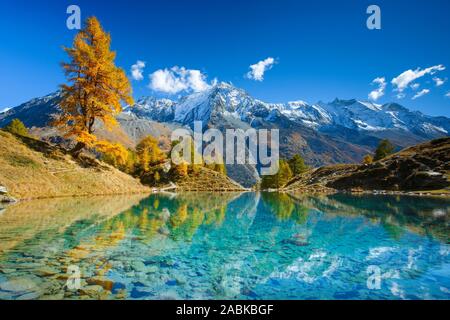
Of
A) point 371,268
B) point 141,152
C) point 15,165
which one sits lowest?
point 371,268

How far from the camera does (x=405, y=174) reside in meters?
77.9

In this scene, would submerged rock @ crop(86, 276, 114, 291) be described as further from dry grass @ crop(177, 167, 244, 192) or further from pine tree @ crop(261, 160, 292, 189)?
pine tree @ crop(261, 160, 292, 189)

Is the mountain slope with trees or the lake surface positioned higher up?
the mountain slope with trees

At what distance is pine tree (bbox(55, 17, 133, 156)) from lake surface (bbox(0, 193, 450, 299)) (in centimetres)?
1940

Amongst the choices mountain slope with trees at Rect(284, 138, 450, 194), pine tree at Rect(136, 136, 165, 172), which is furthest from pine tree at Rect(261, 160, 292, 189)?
pine tree at Rect(136, 136, 165, 172)

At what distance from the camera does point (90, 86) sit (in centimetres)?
3544

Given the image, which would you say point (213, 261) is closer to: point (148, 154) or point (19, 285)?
point (19, 285)

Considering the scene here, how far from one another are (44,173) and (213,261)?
28466 mm

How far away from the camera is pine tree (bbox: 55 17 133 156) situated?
3472cm

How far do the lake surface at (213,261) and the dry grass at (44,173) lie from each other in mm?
12463
